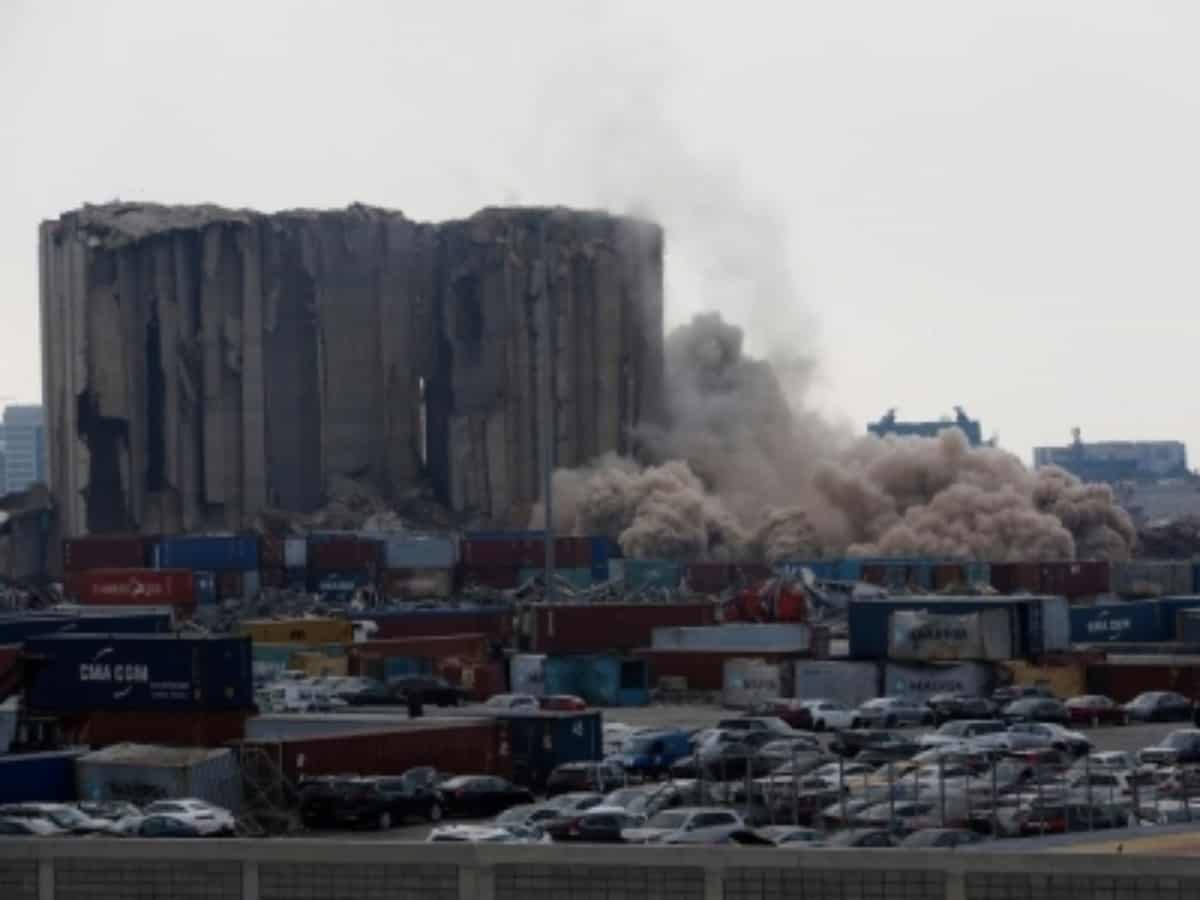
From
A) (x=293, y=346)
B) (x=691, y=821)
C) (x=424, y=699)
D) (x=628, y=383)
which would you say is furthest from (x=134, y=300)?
(x=691, y=821)

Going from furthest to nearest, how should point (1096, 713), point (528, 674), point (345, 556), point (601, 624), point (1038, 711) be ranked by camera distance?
1. point (345, 556)
2. point (601, 624)
3. point (528, 674)
4. point (1096, 713)
5. point (1038, 711)

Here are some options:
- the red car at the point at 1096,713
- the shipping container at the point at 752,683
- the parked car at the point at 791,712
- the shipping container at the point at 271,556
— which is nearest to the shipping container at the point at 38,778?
the parked car at the point at 791,712

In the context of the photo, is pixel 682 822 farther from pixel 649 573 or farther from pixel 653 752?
pixel 649 573

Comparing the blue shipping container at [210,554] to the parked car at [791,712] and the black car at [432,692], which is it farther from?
the parked car at [791,712]

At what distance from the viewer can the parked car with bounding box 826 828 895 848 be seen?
28516 mm

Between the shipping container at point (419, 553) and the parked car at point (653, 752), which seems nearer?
the parked car at point (653, 752)

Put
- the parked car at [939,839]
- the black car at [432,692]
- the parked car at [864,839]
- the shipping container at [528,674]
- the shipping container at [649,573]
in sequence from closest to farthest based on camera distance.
Result: the parked car at [939,839], the parked car at [864,839], the black car at [432,692], the shipping container at [528,674], the shipping container at [649,573]

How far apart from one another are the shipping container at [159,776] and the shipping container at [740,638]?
2111 cm

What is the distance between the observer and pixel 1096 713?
48906mm

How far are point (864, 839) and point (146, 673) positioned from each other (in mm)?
13426

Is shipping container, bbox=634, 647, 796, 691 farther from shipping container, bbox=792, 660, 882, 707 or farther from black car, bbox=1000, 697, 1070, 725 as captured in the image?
black car, bbox=1000, 697, 1070, 725

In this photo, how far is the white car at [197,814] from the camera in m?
33.5

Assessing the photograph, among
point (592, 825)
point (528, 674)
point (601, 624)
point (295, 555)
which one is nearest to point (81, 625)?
point (528, 674)

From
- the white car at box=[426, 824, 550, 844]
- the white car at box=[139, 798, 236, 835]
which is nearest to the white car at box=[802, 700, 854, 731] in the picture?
the white car at box=[139, 798, 236, 835]
